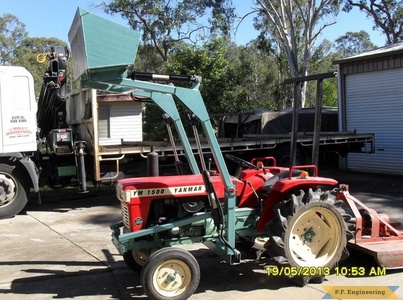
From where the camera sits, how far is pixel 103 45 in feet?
14.7

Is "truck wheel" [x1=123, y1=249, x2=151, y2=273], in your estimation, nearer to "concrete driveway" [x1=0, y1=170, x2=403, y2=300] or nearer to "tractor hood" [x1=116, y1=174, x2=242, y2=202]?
"concrete driveway" [x1=0, y1=170, x2=403, y2=300]

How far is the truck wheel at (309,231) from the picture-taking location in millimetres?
5109

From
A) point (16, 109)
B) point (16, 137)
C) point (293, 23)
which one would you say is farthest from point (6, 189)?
point (293, 23)

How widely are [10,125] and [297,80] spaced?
6506 mm

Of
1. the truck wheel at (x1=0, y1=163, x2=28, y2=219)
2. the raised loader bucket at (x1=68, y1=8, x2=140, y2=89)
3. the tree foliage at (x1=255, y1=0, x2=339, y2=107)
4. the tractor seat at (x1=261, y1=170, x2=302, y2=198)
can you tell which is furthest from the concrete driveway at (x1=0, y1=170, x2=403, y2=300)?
the tree foliage at (x1=255, y1=0, x2=339, y2=107)

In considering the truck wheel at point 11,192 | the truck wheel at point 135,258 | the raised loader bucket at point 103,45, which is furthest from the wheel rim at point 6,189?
the raised loader bucket at point 103,45

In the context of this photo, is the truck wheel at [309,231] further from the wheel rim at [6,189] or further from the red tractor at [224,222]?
the wheel rim at [6,189]

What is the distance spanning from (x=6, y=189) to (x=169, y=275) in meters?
6.14

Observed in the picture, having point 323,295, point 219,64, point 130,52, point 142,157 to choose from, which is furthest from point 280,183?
point 219,64

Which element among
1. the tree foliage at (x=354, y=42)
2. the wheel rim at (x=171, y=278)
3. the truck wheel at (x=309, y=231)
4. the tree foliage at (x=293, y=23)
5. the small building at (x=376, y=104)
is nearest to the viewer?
the wheel rim at (x=171, y=278)

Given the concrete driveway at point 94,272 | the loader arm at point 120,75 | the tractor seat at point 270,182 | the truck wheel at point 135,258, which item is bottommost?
the concrete driveway at point 94,272

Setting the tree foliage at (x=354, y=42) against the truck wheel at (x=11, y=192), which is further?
the tree foliage at (x=354, y=42)

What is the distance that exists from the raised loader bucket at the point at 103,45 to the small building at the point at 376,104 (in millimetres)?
12817

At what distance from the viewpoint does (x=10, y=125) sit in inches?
382
